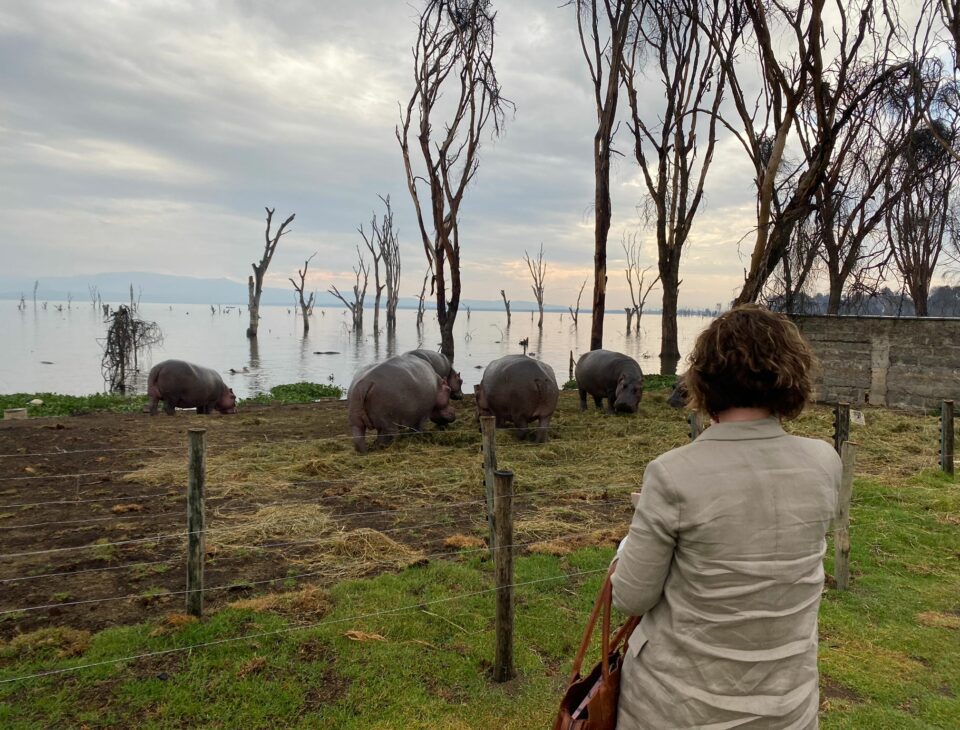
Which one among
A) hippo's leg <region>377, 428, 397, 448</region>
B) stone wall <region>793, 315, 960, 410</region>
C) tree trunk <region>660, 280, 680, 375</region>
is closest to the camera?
hippo's leg <region>377, 428, 397, 448</region>

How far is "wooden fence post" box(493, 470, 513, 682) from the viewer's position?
3.21 metres

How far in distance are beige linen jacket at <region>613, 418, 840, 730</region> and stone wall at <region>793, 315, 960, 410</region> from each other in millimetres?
11316

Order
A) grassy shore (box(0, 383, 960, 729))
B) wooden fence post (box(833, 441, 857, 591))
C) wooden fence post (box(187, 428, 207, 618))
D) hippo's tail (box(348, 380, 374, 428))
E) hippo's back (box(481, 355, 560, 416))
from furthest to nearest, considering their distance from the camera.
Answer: hippo's back (box(481, 355, 560, 416)) → hippo's tail (box(348, 380, 374, 428)) → wooden fence post (box(833, 441, 857, 591)) → wooden fence post (box(187, 428, 207, 618)) → grassy shore (box(0, 383, 960, 729))

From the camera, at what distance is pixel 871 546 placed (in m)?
5.00

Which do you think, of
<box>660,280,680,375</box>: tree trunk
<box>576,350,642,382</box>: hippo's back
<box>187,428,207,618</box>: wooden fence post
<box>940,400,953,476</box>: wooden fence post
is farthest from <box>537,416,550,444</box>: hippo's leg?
<box>660,280,680,375</box>: tree trunk

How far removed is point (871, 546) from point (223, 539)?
5.19m

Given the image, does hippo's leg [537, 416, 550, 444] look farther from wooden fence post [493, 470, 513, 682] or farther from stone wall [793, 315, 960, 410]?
stone wall [793, 315, 960, 410]

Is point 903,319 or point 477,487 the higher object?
point 903,319

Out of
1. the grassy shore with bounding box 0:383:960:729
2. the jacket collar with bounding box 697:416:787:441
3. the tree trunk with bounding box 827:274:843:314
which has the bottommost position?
the grassy shore with bounding box 0:383:960:729

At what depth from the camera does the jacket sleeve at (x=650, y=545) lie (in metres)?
1.54

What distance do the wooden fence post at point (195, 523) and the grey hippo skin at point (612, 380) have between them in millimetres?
8363

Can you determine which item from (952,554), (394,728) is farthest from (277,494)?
(952,554)

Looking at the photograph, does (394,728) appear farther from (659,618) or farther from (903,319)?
(903,319)

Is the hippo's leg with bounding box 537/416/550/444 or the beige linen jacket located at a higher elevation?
the beige linen jacket
